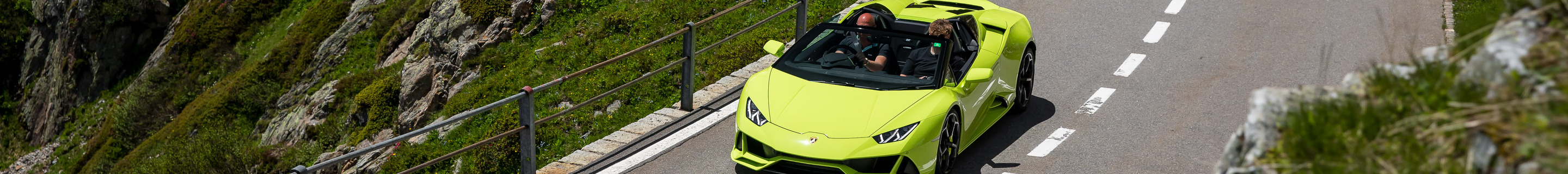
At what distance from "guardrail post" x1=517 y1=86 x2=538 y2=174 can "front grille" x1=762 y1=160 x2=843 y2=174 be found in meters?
1.87

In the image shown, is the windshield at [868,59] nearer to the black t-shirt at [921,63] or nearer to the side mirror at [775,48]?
the black t-shirt at [921,63]

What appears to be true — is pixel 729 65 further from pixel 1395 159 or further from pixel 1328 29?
pixel 1395 159

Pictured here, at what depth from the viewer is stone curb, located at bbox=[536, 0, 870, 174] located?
856cm

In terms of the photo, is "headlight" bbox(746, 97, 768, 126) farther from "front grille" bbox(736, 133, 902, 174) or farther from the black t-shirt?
the black t-shirt

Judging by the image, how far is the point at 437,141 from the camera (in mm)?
13242

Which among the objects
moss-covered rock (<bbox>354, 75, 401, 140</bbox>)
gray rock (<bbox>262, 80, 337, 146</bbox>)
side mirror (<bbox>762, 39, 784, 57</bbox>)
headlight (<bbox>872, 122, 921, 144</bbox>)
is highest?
headlight (<bbox>872, 122, 921, 144</bbox>)

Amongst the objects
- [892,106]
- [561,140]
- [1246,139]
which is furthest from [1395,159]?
[561,140]

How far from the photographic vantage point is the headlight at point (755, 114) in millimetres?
6984

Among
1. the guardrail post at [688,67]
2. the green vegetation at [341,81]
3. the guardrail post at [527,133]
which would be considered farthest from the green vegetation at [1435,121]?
the green vegetation at [341,81]

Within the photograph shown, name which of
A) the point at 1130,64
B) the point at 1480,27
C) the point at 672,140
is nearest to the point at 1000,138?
the point at 672,140

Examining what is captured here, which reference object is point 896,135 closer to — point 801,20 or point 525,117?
point 525,117

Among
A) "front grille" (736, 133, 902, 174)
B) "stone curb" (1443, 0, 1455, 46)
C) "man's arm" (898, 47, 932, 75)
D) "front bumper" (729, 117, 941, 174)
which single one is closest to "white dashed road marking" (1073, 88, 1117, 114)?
"man's arm" (898, 47, 932, 75)

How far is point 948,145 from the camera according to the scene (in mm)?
7309

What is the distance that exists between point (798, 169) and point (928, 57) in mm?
1490
